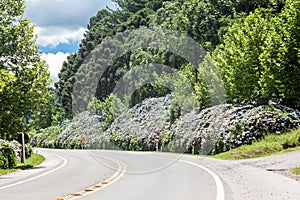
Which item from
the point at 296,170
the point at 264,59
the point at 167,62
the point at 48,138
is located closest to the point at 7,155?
the point at 264,59

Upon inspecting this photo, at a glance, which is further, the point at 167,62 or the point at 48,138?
the point at 48,138

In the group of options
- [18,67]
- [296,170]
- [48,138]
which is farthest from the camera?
[48,138]

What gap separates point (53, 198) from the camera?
1074 centimetres

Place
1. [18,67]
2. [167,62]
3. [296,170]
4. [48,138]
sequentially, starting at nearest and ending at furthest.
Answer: [296,170]
[18,67]
[167,62]
[48,138]

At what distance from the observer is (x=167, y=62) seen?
6856 cm

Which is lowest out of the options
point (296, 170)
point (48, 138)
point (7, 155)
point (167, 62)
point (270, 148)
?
point (296, 170)

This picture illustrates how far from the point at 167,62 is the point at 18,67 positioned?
45.0 meters

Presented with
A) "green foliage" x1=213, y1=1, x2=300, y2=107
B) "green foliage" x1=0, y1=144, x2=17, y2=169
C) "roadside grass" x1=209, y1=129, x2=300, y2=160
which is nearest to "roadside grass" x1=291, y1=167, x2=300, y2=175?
"roadside grass" x1=209, y1=129, x2=300, y2=160

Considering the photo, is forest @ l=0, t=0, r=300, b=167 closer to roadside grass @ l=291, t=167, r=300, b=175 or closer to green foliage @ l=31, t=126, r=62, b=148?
green foliage @ l=31, t=126, r=62, b=148

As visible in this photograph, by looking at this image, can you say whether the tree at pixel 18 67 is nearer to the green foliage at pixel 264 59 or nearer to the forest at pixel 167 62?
the forest at pixel 167 62

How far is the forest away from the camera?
2494 cm

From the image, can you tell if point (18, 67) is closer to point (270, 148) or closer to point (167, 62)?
point (270, 148)

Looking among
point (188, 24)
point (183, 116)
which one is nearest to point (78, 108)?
point (188, 24)

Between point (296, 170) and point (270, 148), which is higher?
point (270, 148)
